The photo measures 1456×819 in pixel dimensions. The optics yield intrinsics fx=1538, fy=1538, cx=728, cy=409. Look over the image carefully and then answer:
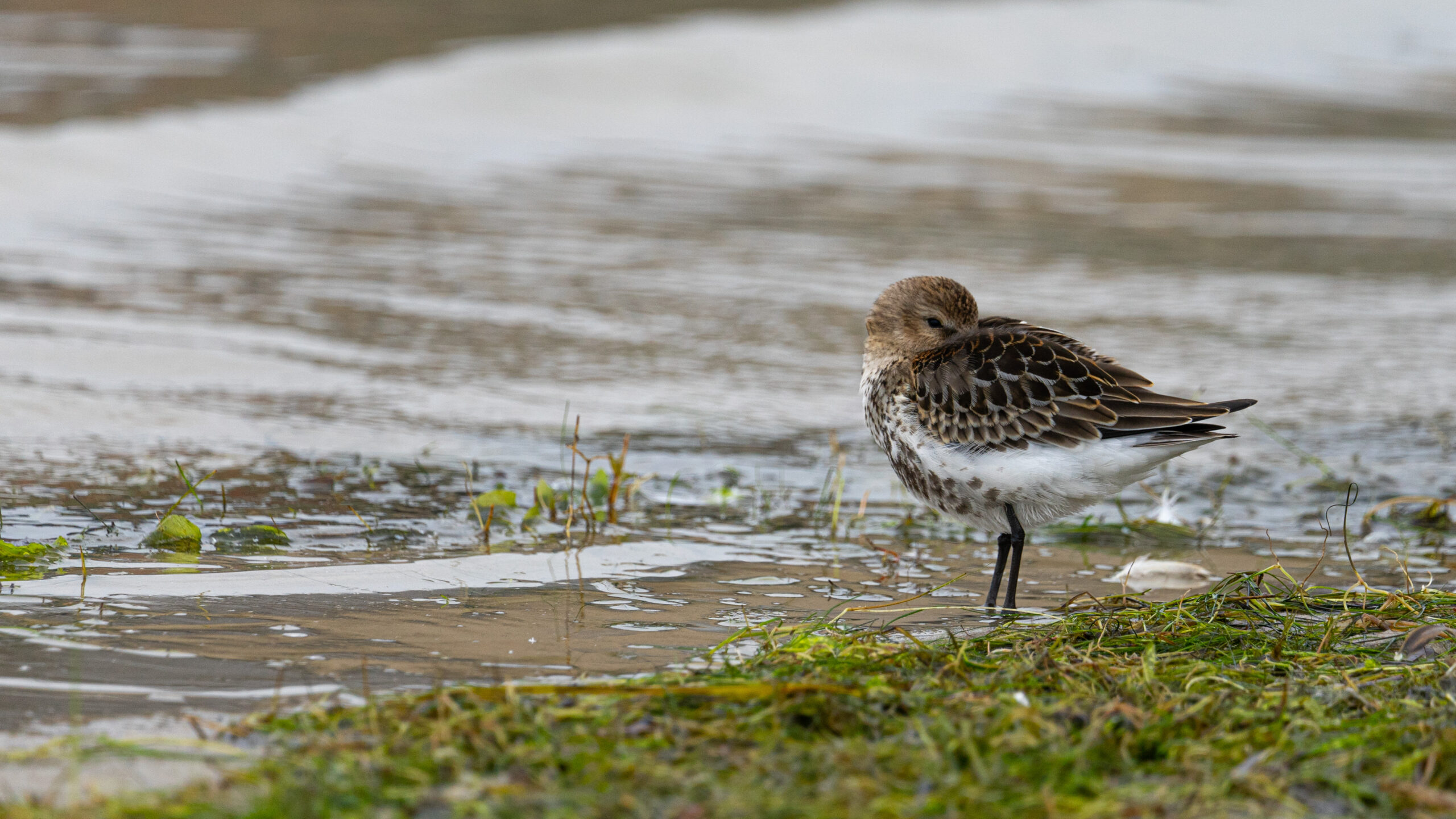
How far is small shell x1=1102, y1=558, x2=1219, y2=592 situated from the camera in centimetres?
512

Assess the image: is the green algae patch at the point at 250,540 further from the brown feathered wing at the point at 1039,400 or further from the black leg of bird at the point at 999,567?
the black leg of bird at the point at 999,567

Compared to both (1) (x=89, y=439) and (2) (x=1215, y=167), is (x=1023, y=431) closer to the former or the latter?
(1) (x=89, y=439)

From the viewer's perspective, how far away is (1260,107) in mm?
17875

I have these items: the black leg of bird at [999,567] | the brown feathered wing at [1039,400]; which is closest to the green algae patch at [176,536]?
the brown feathered wing at [1039,400]

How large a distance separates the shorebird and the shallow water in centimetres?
39

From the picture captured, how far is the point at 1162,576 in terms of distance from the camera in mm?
5188

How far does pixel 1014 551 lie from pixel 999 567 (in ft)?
0.23

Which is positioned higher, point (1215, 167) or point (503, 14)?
point (503, 14)

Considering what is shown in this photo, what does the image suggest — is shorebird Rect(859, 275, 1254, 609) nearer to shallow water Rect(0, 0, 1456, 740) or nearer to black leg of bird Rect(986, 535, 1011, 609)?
black leg of bird Rect(986, 535, 1011, 609)

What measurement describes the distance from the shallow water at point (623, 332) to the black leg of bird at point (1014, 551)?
0.25m

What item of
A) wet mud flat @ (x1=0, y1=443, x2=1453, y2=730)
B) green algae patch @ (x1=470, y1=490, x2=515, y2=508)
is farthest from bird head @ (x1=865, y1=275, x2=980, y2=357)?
green algae patch @ (x1=470, y1=490, x2=515, y2=508)

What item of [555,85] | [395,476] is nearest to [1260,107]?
[555,85]

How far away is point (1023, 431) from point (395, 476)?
8.93 ft

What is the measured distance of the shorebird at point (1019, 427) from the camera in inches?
178
